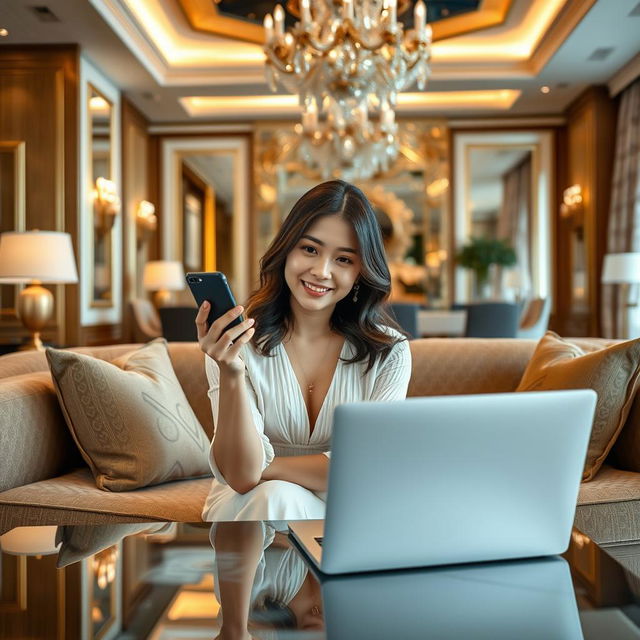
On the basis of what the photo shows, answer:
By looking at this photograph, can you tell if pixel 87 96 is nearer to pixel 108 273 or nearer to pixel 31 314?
pixel 108 273

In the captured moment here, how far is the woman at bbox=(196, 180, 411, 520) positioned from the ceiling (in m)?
4.16

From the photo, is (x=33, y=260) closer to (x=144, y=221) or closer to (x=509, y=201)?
(x=144, y=221)

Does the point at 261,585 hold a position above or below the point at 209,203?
below

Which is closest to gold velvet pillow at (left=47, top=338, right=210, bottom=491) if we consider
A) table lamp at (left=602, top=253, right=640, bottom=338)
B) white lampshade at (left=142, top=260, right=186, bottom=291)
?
table lamp at (left=602, top=253, right=640, bottom=338)

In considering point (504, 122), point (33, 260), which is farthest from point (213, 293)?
point (504, 122)

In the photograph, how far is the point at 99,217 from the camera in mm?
6594

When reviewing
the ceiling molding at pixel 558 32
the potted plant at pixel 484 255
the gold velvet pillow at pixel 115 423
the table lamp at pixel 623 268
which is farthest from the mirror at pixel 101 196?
the gold velvet pillow at pixel 115 423

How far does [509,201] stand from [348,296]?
7.16 meters

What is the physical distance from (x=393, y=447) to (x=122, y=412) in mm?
1413

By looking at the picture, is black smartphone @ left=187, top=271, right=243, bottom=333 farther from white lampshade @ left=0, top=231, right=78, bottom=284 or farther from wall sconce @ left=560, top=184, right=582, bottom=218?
wall sconce @ left=560, top=184, right=582, bottom=218

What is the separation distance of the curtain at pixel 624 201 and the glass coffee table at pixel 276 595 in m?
5.81

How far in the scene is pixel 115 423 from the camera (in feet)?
6.97

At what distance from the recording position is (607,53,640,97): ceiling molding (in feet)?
21.2

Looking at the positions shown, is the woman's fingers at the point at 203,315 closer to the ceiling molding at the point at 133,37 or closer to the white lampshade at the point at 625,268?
the ceiling molding at the point at 133,37
